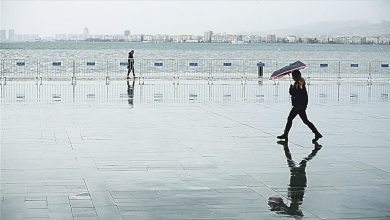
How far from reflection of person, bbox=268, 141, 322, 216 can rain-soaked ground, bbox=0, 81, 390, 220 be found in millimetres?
16

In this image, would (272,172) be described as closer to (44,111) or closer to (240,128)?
(240,128)

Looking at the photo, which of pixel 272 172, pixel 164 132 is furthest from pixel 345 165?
pixel 164 132

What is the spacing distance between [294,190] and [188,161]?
2.79 m

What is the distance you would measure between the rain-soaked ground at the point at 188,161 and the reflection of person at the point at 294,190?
0.6 inches

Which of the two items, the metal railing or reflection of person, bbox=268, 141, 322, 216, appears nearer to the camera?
reflection of person, bbox=268, 141, 322, 216

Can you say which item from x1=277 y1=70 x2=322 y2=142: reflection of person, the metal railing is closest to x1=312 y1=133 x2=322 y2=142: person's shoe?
x1=277 y1=70 x2=322 y2=142: reflection of person

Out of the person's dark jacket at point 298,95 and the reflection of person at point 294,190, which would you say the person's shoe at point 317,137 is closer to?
the person's dark jacket at point 298,95

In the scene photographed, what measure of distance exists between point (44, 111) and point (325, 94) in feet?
42.2

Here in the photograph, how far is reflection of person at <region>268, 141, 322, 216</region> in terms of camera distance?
30.0 ft

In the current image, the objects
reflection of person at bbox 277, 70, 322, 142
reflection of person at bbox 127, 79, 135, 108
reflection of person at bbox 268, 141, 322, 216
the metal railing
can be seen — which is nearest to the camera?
reflection of person at bbox 268, 141, 322, 216

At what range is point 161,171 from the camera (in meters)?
11.6

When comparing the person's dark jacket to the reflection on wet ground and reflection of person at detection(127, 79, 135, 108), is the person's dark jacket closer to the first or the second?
reflection of person at detection(127, 79, 135, 108)

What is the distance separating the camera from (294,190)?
10.4m

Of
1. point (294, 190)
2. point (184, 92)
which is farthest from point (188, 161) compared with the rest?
point (184, 92)
